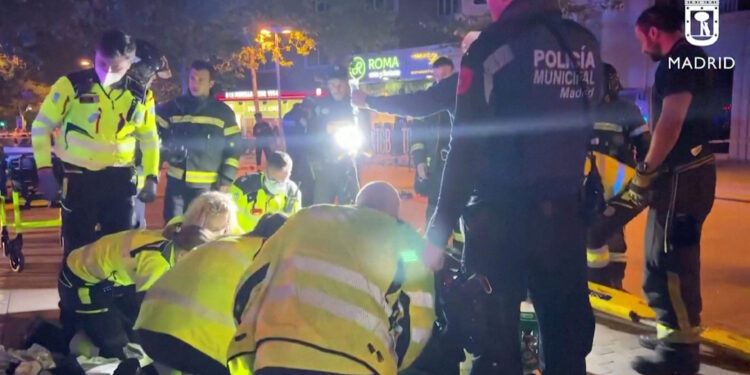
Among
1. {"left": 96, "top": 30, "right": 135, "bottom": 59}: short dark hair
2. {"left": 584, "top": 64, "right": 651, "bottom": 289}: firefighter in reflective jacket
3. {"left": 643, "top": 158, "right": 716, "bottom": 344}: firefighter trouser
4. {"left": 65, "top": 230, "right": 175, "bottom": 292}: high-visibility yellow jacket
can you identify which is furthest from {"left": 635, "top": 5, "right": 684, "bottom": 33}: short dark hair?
{"left": 96, "top": 30, "right": 135, "bottom": 59}: short dark hair

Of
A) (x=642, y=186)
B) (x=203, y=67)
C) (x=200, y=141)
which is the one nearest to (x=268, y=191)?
(x=200, y=141)

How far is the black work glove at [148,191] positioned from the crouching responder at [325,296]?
116 inches

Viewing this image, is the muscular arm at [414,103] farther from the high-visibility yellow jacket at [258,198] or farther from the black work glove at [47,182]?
the black work glove at [47,182]

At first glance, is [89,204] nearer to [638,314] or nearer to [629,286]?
[638,314]

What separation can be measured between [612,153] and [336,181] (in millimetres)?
2931

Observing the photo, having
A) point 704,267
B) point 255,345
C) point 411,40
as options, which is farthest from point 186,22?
point 255,345

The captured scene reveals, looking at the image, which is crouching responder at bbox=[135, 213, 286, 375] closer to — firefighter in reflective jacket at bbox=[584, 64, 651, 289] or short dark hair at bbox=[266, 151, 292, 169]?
firefighter in reflective jacket at bbox=[584, 64, 651, 289]

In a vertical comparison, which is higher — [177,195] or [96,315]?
[177,195]

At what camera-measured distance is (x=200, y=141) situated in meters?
6.01

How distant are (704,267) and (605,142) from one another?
298cm

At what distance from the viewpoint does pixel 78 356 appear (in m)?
4.21

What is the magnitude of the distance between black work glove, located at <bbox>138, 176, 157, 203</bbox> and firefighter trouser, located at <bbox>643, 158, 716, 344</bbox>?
10.7 ft

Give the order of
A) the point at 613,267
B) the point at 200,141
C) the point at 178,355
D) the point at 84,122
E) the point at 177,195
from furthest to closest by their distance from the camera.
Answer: the point at 177,195
the point at 200,141
the point at 613,267
the point at 84,122
the point at 178,355

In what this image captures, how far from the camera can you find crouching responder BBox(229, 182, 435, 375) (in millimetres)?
2076
